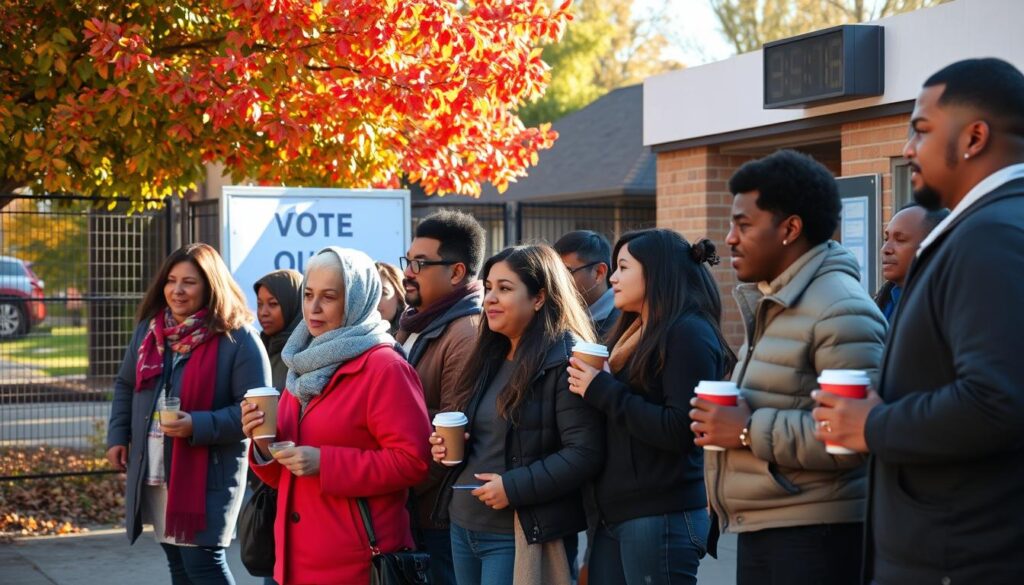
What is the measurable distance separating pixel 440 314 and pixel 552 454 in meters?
1.06

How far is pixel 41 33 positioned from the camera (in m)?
8.66

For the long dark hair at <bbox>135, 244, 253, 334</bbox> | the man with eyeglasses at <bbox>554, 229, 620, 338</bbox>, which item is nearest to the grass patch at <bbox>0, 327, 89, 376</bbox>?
the long dark hair at <bbox>135, 244, 253, 334</bbox>

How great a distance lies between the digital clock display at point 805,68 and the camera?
8711mm

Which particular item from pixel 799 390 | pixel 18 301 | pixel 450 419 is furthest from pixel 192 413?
pixel 18 301

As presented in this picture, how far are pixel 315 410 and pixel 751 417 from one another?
1.82 m

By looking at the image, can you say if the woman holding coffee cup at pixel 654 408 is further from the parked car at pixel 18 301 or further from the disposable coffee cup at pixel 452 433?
the parked car at pixel 18 301

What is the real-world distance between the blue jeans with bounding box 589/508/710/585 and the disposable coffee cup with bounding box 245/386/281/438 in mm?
1234

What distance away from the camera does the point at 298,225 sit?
868 centimetres

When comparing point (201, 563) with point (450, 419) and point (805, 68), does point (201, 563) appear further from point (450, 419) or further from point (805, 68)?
point (805, 68)

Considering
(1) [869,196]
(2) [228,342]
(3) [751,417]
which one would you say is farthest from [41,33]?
(3) [751,417]

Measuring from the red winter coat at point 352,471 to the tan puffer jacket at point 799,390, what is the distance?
51.8 inches

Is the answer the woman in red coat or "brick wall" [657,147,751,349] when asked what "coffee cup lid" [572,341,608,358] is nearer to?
the woman in red coat

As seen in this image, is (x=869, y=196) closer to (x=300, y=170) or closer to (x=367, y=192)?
(x=367, y=192)

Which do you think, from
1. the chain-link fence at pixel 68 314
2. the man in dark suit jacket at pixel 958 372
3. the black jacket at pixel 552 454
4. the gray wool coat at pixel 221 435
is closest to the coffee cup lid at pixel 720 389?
the man in dark suit jacket at pixel 958 372
